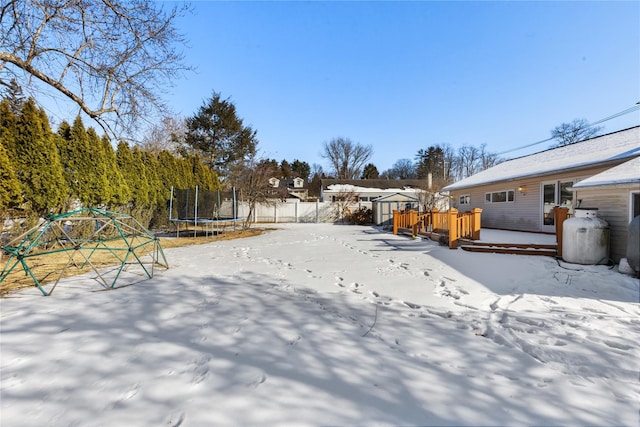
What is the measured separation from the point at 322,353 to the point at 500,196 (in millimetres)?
12530

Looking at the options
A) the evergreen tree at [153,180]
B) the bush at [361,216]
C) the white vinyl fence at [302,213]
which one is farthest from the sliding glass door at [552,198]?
the evergreen tree at [153,180]

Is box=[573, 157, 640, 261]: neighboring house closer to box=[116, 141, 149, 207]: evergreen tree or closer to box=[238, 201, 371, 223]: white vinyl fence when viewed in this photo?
box=[116, 141, 149, 207]: evergreen tree

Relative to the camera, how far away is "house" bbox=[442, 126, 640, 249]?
677 cm

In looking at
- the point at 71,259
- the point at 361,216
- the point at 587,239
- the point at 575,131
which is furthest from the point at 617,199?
the point at 575,131

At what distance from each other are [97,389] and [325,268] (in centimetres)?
396

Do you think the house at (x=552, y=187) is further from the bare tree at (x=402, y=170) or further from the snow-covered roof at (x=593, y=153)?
the bare tree at (x=402, y=170)

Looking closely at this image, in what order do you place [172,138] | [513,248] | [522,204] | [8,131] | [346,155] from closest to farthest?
1. [8,131]
2. [513,248]
3. [522,204]
4. [172,138]
5. [346,155]

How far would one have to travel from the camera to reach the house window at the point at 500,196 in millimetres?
11305

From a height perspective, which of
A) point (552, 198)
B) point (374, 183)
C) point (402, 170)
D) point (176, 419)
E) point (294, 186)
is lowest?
point (176, 419)

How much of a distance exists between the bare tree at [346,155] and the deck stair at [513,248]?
3625 centimetres

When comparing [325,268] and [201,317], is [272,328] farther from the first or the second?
[325,268]

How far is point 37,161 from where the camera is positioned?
257 inches

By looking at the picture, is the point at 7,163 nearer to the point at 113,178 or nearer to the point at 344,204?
the point at 113,178

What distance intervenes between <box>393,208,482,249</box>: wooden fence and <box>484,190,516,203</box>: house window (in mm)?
3584
